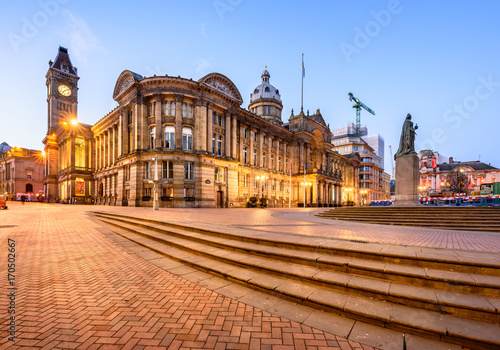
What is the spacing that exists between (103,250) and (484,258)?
1039 cm

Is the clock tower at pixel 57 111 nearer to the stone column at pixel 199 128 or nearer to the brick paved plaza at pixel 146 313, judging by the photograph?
the stone column at pixel 199 128

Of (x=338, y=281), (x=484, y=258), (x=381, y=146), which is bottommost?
(x=338, y=281)

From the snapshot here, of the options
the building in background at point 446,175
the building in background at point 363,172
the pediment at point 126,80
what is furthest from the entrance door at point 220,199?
the building in background at point 446,175

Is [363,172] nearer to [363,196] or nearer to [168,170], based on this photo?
[363,196]

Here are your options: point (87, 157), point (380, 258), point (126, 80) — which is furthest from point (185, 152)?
point (87, 157)

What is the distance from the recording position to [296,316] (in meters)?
3.53

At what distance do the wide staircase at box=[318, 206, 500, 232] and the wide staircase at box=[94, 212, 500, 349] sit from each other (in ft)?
27.0

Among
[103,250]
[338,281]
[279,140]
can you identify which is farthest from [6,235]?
[279,140]

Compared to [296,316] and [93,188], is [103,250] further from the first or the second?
[93,188]

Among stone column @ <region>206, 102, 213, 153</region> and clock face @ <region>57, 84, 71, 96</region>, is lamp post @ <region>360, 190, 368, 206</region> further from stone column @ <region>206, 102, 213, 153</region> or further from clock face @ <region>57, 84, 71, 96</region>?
clock face @ <region>57, 84, 71, 96</region>

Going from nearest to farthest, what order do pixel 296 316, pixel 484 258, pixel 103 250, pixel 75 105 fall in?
pixel 296 316, pixel 484 258, pixel 103 250, pixel 75 105

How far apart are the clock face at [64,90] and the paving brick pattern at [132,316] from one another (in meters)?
81.7

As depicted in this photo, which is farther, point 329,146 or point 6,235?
point 329,146

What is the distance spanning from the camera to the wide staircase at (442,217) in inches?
425
